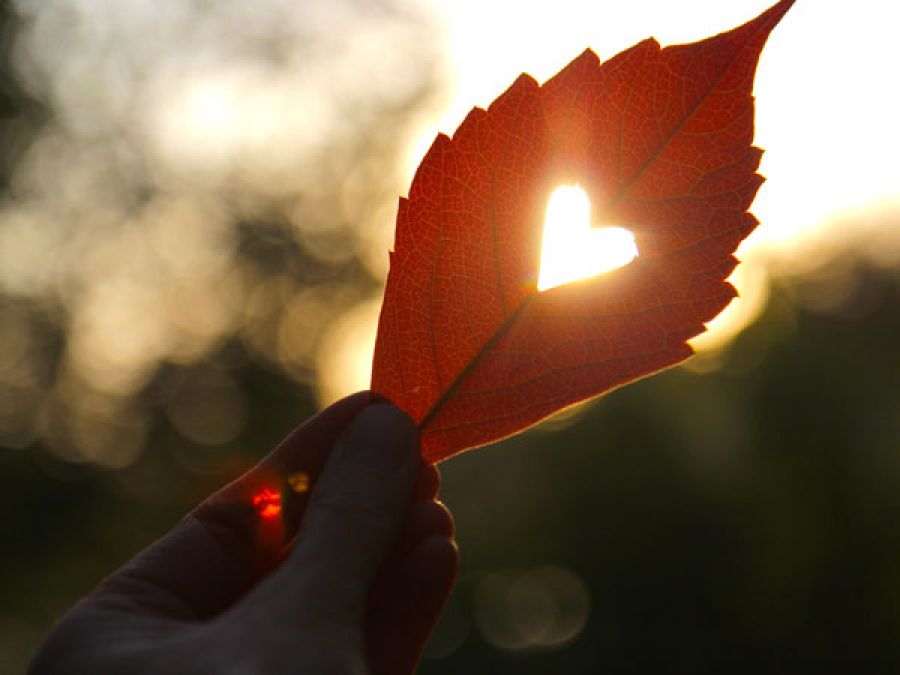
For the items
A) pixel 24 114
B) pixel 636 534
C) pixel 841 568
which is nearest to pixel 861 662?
pixel 841 568

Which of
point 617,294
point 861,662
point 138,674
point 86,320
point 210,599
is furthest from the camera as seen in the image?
point 86,320

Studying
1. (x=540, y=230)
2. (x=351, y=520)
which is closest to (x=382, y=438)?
(x=351, y=520)

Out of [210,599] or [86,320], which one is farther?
[86,320]

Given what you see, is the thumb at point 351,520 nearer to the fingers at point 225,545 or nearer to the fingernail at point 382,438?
the fingernail at point 382,438

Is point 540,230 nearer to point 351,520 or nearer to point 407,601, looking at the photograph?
point 351,520

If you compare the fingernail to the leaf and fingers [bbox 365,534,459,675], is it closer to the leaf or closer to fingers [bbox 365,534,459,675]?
the leaf

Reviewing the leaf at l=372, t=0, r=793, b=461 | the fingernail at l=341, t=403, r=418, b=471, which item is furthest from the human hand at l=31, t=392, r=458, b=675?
the leaf at l=372, t=0, r=793, b=461

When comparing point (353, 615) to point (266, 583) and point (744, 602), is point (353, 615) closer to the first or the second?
point (266, 583)
